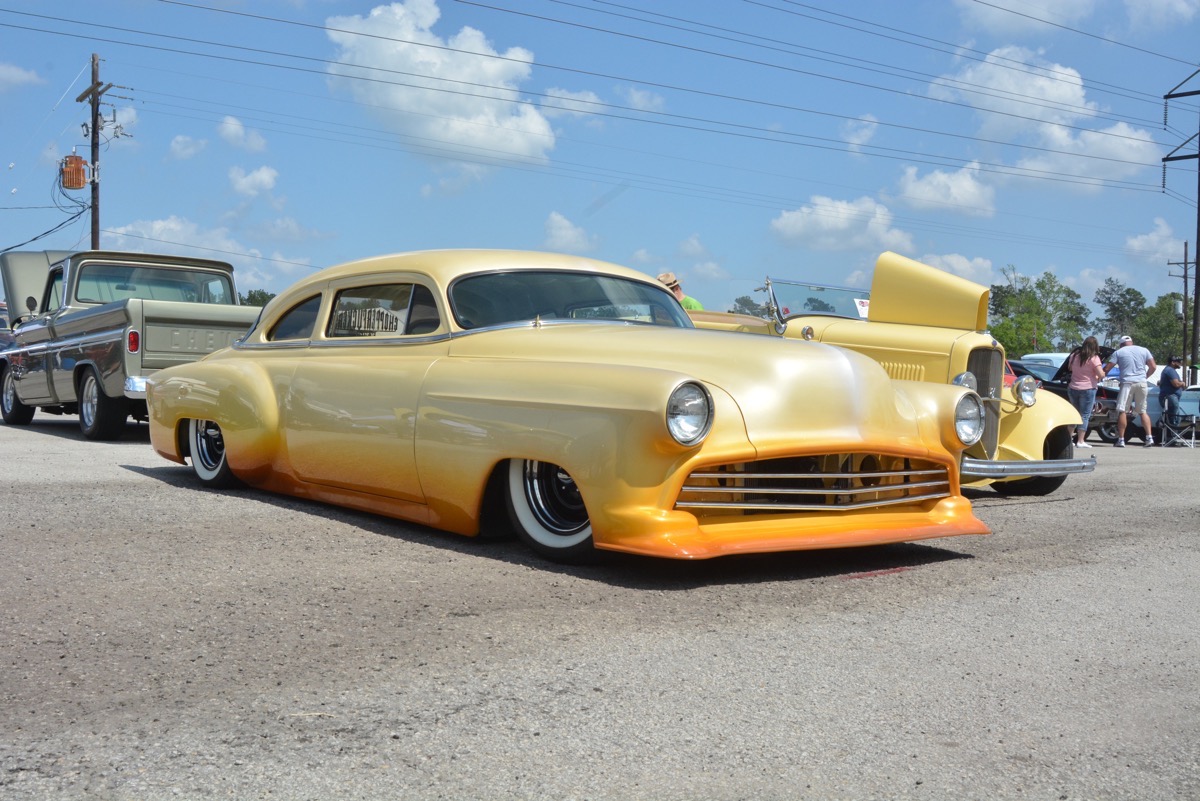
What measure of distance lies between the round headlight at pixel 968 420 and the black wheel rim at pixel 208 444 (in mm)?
4284

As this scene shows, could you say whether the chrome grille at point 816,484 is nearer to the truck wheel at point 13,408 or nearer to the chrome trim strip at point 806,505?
the chrome trim strip at point 806,505

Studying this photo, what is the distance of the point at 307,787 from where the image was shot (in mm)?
2334

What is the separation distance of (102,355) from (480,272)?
21.3 feet

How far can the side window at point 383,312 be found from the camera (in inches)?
224

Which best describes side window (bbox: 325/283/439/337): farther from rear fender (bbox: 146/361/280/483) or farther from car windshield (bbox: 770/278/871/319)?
car windshield (bbox: 770/278/871/319)

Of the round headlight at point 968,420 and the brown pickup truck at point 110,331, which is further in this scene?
the brown pickup truck at point 110,331

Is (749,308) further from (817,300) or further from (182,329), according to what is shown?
(182,329)

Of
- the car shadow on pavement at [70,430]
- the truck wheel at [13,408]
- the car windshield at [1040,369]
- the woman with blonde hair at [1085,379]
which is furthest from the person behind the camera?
the car windshield at [1040,369]

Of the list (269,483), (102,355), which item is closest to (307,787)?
(269,483)

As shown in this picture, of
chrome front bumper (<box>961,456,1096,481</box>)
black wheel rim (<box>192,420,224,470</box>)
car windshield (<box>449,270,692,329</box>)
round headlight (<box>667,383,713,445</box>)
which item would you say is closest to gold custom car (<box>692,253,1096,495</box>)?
chrome front bumper (<box>961,456,1096,481</box>)

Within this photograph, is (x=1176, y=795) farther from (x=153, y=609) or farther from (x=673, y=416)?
(x=153, y=609)

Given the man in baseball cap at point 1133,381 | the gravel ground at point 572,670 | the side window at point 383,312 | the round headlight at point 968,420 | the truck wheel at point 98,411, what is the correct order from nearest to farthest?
the gravel ground at point 572,670, the round headlight at point 968,420, the side window at point 383,312, the truck wheel at point 98,411, the man in baseball cap at point 1133,381

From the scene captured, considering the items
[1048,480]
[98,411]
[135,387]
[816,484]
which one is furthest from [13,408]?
[816,484]

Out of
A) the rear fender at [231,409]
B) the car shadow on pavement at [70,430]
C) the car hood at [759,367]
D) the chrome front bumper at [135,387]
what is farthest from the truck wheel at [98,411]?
the car hood at [759,367]
